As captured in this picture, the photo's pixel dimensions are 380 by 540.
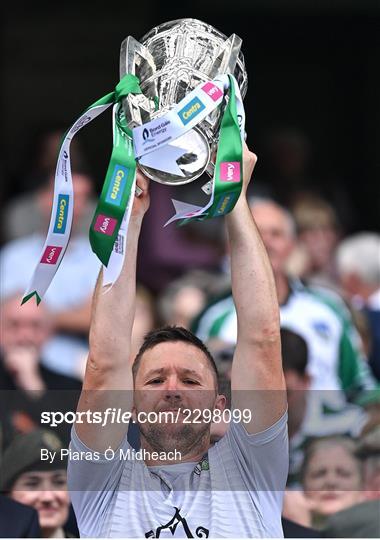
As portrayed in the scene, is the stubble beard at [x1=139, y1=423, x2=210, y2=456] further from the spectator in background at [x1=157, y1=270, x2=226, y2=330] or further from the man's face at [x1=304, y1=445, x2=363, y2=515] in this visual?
the spectator in background at [x1=157, y1=270, x2=226, y2=330]

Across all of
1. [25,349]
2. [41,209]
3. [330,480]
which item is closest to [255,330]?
[330,480]

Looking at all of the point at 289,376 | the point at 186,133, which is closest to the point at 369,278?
the point at 289,376

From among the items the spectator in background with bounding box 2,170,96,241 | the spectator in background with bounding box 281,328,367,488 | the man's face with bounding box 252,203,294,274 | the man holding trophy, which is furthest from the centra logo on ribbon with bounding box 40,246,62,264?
the spectator in background with bounding box 2,170,96,241

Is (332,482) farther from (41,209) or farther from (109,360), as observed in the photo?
(41,209)

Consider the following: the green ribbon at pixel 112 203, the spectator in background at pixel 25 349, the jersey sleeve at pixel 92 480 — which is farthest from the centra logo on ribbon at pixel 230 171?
the spectator in background at pixel 25 349

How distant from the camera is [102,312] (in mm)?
3766

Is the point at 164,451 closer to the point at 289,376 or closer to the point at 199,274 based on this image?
the point at 289,376

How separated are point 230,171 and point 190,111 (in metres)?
0.17

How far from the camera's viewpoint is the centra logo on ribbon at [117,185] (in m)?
3.76

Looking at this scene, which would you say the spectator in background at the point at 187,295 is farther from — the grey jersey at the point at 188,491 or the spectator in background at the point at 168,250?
the grey jersey at the point at 188,491

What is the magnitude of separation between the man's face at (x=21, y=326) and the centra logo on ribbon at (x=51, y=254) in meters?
3.03

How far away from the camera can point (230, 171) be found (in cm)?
377

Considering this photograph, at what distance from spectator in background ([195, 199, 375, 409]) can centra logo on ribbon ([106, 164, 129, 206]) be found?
2697mm

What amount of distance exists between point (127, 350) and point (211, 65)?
2.52 feet
